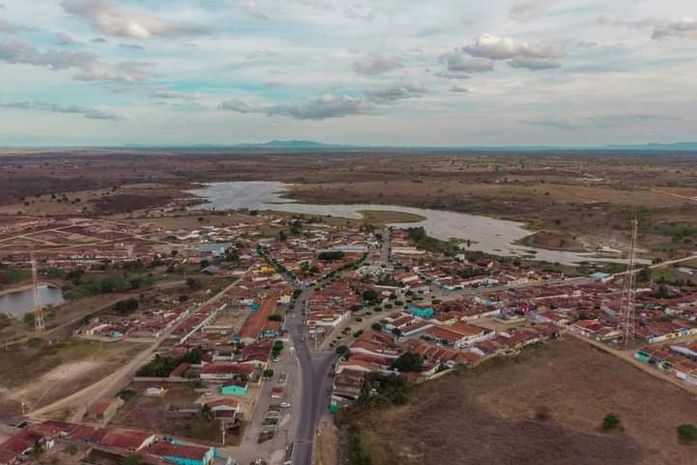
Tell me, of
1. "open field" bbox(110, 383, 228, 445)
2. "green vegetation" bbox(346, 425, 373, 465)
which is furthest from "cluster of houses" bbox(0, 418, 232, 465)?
"green vegetation" bbox(346, 425, 373, 465)

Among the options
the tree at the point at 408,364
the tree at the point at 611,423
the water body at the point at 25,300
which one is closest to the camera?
the tree at the point at 611,423

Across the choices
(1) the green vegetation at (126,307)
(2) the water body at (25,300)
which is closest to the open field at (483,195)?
(2) the water body at (25,300)

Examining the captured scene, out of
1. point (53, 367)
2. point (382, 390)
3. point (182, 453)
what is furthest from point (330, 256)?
point (182, 453)

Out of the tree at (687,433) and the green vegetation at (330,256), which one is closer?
the tree at (687,433)

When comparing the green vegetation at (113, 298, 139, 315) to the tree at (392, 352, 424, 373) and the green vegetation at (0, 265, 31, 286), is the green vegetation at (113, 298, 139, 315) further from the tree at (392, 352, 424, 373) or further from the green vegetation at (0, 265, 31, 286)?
the tree at (392, 352, 424, 373)

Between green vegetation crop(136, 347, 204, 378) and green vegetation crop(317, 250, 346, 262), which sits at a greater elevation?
green vegetation crop(317, 250, 346, 262)

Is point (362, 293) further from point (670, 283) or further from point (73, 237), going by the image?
point (73, 237)

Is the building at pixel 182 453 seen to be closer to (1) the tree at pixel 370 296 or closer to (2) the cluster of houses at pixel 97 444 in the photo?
(2) the cluster of houses at pixel 97 444

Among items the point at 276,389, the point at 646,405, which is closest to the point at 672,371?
the point at 646,405
